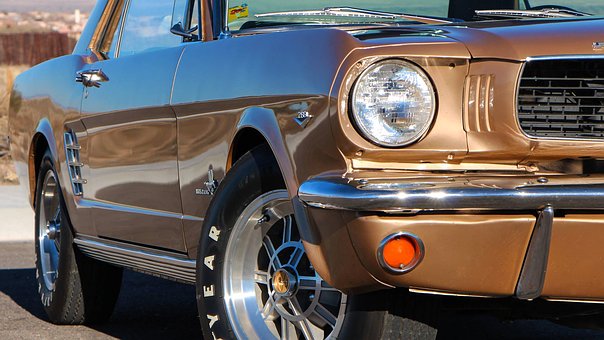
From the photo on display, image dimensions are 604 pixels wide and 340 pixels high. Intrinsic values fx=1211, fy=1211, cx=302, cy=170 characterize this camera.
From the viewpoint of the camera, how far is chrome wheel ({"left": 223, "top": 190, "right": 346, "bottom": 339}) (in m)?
3.92

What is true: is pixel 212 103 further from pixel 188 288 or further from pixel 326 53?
pixel 188 288

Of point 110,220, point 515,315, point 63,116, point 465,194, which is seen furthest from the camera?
point 63,116

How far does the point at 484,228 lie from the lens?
3252 mm

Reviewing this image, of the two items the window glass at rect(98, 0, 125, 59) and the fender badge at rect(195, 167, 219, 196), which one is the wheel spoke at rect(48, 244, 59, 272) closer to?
the window glass at rect(98, 0, 125, 59)

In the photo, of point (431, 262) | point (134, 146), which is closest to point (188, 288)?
point (134, 146)

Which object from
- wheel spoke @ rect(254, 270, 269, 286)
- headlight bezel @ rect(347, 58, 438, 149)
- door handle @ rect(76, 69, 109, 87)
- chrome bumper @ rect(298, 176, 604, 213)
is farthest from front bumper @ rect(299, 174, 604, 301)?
door handle @ rect(76, 69, 109, 87)

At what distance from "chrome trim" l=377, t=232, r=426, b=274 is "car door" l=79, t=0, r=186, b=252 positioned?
147 centimetres

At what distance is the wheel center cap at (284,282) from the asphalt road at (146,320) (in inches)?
38.3

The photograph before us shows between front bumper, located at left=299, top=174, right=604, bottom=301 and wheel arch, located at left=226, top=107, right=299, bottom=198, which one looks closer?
front bumper, located at left=299, top=174, right=604, bottom=301

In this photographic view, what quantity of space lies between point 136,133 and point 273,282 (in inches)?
44.1

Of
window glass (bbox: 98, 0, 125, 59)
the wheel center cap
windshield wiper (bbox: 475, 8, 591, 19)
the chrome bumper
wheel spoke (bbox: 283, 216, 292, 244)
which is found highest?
windshield wiper (bbox: 475, 8, 591, 19)

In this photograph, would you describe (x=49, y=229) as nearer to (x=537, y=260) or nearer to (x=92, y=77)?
(x=92, y=77)

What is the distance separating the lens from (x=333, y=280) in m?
3.46

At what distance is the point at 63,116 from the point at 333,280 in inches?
103
